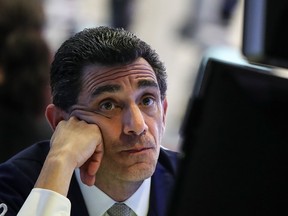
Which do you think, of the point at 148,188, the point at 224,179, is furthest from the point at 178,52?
the point at 224,179

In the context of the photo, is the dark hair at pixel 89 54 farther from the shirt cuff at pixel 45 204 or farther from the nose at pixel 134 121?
the shirt cuff at pixel 45 204

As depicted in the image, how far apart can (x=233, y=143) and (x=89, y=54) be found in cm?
54

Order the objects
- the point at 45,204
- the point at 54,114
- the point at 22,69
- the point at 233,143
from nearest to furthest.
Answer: the point at 233,143 → the point at 45,204 → the point at 54,114 → the point at 22,69

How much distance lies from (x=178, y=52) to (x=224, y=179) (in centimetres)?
486

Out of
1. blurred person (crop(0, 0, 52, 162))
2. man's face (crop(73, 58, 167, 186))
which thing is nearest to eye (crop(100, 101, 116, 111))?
man's face (crop(73, 58, 167, 186))

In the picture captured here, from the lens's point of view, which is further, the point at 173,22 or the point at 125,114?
the point at 173,22

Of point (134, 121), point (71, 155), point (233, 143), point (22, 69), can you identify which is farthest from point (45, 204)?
point (22, 69)

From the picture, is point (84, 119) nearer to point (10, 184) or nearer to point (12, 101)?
point (10, 184)

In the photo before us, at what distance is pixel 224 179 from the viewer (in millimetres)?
870

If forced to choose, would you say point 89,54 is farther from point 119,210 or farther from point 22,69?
point 22,69

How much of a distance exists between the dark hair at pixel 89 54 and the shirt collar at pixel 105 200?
7.1 inches

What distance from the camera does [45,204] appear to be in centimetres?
125

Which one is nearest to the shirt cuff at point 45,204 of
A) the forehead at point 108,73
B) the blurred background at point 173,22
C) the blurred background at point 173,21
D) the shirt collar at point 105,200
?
the shirt collar at point 105,200

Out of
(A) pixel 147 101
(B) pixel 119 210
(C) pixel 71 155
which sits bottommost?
(B) pixel 119 210
